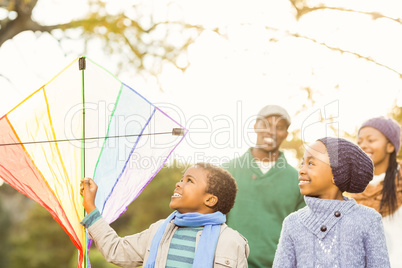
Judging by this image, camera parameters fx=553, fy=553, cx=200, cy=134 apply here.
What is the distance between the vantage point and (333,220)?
264 centimetres

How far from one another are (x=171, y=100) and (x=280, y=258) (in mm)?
4498

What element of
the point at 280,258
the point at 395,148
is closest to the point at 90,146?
the point at 280,258

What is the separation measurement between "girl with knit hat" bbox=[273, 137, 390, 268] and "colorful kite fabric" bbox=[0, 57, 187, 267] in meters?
0.86

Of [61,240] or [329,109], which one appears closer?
[329,109]

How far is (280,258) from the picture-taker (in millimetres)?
2684

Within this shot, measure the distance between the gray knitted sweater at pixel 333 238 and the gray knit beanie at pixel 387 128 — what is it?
138cm

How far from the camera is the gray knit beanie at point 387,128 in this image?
3.94 meters

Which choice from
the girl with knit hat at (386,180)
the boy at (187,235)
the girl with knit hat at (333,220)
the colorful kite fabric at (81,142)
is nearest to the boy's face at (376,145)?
the girl with knit hat at (386,180)

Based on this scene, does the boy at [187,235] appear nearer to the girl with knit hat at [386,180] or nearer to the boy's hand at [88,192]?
the boy's hand at [88,192]

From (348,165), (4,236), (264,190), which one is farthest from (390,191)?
(4,236)

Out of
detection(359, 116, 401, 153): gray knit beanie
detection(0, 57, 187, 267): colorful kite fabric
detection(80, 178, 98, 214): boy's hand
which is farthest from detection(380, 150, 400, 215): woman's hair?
detection(80, 178, 98, 214): boy's hand

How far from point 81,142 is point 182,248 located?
2.83 ft

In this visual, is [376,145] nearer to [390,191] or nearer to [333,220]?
[390,191]

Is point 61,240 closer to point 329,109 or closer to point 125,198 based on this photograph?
point 329,109
